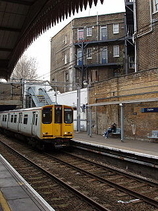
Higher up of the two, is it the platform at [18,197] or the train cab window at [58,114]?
the train cab window at [58,114]

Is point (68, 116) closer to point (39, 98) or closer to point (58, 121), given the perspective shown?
point (58, 121)

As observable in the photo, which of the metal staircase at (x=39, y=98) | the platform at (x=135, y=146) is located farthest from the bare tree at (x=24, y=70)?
the platform at (x=135, y=146)

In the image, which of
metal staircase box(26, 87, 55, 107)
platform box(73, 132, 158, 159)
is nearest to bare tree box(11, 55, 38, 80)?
metal staircase box(26, 87, 55, 107)

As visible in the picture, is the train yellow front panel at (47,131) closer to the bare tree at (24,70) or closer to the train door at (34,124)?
the train door at (34,124)

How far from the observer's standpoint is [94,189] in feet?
24.0

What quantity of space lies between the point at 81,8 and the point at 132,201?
5599mm

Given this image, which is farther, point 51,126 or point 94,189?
point 51,126

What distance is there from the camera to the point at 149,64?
53.8 feet

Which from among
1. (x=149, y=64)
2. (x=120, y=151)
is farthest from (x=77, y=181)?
(x=149, y=64)

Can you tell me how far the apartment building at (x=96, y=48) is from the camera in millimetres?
29875

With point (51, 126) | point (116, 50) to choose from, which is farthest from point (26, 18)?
point (116, 50)

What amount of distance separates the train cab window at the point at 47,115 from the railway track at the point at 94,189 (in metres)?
3.27

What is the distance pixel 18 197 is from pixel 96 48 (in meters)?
27.6

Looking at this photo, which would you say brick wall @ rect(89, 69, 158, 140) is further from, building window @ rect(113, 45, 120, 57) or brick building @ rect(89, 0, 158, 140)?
building window @ rect(113, 45, 120, 57)
